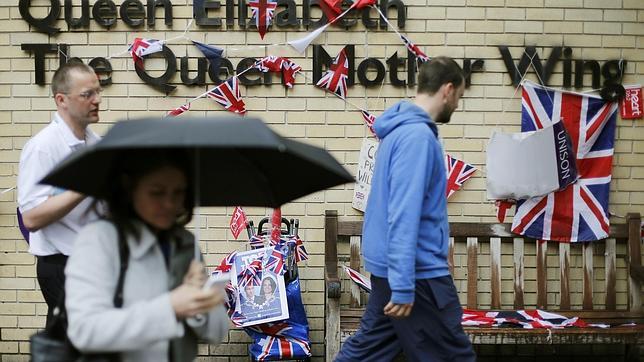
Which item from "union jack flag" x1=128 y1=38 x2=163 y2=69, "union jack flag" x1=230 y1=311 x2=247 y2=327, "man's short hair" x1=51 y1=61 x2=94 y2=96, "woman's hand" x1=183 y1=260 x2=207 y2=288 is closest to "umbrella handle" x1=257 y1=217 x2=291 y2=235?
"union jack flag" x1=230 y1=311 x2=247 y2=327

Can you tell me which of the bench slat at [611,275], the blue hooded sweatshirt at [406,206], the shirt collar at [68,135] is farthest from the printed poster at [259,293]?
the bench slat at [611,275]

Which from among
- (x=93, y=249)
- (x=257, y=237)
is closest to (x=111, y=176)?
(x=93, y=249)

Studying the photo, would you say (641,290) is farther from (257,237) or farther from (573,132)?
(257,237)

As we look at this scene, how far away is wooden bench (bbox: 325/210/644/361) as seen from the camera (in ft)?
20.5

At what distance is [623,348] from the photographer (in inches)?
253

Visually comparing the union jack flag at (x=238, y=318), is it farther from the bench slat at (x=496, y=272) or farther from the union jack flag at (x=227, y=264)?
the bench slat at (x=496, y=272)

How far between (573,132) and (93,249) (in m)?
4.67

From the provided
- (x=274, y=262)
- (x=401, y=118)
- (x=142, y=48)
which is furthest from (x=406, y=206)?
(x=142, y=48)

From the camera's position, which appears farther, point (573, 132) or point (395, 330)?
point (573, 132)

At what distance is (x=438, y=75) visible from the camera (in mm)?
4258

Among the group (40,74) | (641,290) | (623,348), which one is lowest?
(623,348)

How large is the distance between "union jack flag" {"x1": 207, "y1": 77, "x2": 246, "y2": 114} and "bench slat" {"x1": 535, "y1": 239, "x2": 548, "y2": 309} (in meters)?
2.48

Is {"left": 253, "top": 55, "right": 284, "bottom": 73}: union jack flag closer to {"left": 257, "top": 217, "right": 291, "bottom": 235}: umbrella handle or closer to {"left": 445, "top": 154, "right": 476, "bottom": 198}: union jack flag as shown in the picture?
{"left": 257, "top": 217, "right": 291, "bottom": 235}: umbrella handle

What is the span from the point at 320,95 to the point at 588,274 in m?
2.41
